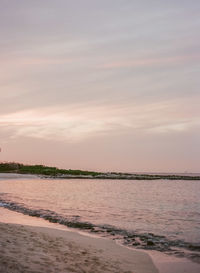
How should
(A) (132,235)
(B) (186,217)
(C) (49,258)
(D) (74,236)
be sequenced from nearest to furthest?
(C) (49,258)
(D) (74,236)
(A) (132,235)
(B) (186,217)

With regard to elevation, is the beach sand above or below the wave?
above

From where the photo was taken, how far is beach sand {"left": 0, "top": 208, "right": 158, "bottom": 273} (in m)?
7.96

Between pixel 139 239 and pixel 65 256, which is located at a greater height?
pixel 65 256

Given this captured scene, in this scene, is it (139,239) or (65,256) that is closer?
(65,256)

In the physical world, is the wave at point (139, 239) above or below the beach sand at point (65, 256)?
below

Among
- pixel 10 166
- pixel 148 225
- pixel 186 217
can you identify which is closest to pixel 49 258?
pixel 148 225

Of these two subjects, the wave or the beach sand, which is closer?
the beach sand

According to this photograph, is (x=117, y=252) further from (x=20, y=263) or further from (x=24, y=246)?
(x=20, y=263)

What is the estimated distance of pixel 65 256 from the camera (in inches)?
383

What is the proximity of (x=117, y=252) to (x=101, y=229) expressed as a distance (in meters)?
5.01

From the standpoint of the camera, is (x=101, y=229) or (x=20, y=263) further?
(x=101, y=229)

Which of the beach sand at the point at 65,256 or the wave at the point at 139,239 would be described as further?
the wave at the point at 139,239

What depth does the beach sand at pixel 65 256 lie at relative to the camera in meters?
7.96

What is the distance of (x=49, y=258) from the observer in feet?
29.5
